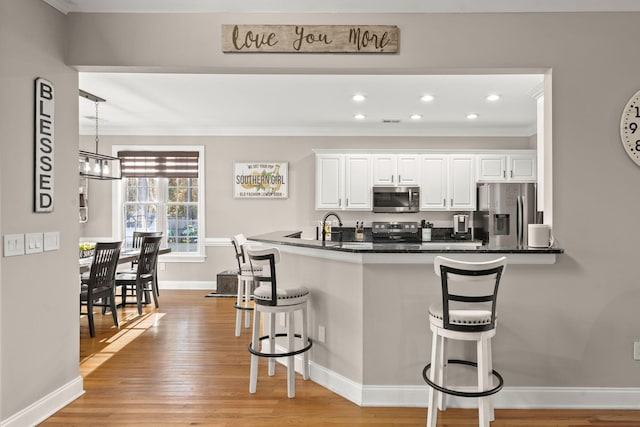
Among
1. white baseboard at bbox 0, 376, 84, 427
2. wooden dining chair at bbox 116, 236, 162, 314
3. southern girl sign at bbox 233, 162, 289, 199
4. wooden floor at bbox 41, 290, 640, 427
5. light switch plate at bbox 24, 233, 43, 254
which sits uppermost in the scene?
southern girl sign at bbox 233, 162, 289, 199

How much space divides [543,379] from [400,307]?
1.09 metres

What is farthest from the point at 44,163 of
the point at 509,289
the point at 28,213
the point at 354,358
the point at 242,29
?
the point at 509,289

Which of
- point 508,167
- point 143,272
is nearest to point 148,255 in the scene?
point 143,272

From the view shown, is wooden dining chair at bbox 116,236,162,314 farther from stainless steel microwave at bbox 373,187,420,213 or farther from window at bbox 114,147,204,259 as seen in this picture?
stainless steel microwave at bbox 373,187,420,213

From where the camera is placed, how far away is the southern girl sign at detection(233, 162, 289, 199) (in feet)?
22.9

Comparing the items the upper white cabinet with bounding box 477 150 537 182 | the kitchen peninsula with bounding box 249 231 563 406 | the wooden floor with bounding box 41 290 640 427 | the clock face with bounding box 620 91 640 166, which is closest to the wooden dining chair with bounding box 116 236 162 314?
the wooden floor with bounding box 41 290 640 427

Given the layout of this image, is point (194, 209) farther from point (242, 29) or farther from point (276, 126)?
point (242, 29)

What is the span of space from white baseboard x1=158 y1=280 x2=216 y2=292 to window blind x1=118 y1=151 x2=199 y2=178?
176 cm

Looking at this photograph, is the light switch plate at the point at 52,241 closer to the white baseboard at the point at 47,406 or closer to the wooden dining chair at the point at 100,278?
the white baseboard at the point at 47,406

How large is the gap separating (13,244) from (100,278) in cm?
237

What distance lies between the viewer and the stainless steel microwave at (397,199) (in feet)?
21.7

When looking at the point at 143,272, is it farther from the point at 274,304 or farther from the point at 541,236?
the point at 541,236

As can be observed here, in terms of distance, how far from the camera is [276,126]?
6855 millimetres

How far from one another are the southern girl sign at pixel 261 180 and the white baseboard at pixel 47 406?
419 cm
